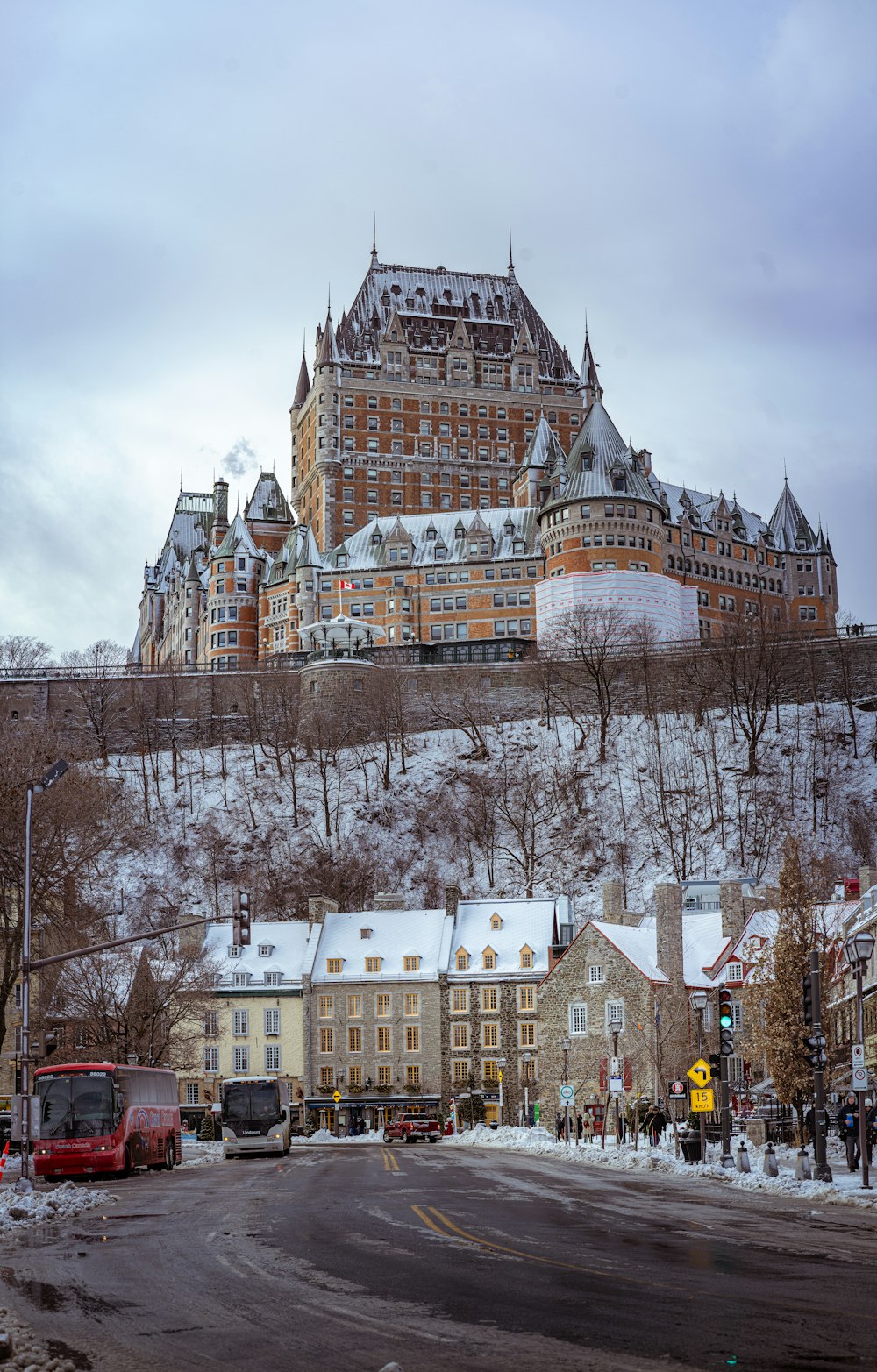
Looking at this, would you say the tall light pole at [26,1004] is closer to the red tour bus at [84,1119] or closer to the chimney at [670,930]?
the red tour bus at [84,1119]

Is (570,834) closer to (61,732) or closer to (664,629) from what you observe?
(664,629)

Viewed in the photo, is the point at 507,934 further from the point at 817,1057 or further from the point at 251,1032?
the point at 817,1057

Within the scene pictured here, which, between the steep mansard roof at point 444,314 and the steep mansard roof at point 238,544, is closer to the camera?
the steep mansard roof at point 238,544

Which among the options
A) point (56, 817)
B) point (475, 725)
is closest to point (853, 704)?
point (475, 725)

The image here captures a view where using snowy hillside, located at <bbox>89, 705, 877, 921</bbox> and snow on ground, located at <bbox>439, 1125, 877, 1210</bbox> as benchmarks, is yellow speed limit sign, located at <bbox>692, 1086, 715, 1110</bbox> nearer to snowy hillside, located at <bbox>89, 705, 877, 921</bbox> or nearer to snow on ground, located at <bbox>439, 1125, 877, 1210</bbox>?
snow on ground, located at <bbox>439, 1125, 877, 1210</bbox>

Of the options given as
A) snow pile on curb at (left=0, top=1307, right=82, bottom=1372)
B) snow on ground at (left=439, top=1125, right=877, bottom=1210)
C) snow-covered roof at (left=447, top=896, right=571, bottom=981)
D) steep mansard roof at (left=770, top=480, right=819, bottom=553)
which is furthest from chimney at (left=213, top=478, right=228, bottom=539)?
snow pile on curb at (left=0, top=1307, right=82, bottom=1372)

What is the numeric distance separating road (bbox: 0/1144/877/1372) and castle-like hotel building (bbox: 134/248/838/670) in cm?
11427

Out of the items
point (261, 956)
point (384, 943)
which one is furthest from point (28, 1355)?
point (261, 956)

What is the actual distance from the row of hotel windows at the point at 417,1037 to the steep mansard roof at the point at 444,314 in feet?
351

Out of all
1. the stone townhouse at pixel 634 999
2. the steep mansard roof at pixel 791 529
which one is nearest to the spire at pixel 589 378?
the steep mansard roof at pixel 791 529

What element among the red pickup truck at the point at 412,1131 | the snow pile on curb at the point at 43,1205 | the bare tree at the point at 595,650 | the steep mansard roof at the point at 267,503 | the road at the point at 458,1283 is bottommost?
the red pickup truck at the point at 412,1131

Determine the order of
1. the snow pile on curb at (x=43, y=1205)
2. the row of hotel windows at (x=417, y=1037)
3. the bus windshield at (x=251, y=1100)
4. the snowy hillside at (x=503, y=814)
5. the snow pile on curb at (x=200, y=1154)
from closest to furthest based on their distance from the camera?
the snow pile on curb at (x=43, y=1205) < the snow pile on curb at (x=200, y=1154) < the bus windshield at (x=251, y=1100) < the row of hotel windows at (x=417, y=1037) < the snowy hillside at (x=503, y=814)

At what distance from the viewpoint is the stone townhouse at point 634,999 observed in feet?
226

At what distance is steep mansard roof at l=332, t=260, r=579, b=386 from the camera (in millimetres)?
183125
